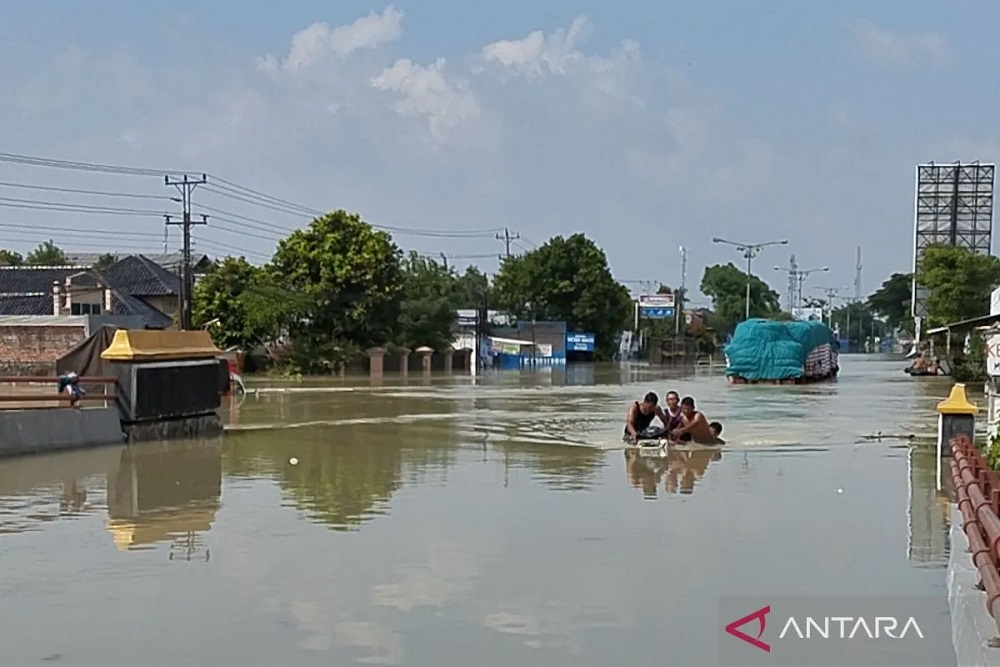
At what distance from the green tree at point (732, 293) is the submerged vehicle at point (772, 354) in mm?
78537

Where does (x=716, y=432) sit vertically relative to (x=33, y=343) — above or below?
below

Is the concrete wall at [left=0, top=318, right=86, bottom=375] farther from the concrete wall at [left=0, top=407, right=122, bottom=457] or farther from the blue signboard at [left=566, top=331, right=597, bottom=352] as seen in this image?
the blue signboard at [left=566, top=331, right=597, bottom=352]

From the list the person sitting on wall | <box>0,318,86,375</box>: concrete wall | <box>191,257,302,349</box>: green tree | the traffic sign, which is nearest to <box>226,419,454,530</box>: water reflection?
the person sitting on wall

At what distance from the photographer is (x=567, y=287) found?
82.3 meters

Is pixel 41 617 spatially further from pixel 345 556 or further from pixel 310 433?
pixel 310 433

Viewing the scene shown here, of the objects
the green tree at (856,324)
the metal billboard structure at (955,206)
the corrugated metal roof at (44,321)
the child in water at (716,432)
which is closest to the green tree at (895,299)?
the metal billboard structure at (955,206)

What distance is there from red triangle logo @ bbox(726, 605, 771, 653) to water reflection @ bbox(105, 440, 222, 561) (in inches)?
170

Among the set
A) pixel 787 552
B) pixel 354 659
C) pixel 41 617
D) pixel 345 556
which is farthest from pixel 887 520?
pixel 41 617

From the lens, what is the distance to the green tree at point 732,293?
13150cm

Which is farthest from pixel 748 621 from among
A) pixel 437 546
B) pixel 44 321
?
pixel 44 321

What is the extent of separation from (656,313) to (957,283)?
5530 cm

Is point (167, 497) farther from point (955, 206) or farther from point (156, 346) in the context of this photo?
point (955, 206)

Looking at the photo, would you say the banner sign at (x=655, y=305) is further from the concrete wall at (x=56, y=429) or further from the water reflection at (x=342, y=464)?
the concrete wall at (x=56, y=429)

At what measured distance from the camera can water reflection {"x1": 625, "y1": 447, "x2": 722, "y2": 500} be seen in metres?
14.8
